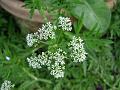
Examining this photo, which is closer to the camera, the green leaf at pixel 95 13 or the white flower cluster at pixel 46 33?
the white flower cluster at pixel 46 33

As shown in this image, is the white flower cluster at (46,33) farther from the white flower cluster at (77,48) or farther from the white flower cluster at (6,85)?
the white flower cluster at (6,85)

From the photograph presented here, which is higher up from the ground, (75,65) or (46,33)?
(46,33)

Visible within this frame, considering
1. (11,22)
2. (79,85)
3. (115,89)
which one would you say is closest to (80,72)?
(79,85)

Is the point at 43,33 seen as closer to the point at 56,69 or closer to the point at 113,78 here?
the point at 56,69

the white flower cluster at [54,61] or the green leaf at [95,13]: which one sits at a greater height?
the green leaf at [95,13]

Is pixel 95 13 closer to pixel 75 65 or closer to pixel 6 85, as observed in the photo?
pixel 75 65

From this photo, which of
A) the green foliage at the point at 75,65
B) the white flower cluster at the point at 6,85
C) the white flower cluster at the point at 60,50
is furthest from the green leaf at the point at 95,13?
the white flower cluster at the point at 6,85

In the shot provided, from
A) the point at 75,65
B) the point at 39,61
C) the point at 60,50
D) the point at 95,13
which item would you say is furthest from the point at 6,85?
the point at 95,13

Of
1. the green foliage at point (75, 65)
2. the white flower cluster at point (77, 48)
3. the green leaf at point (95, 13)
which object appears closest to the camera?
the white flower cluster at point (77, 48)

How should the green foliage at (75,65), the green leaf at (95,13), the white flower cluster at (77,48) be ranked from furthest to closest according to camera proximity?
1. the green leaf at (95,13)
2. the green foliage at (75,65)
3. the white flower cluster at (77,48)
